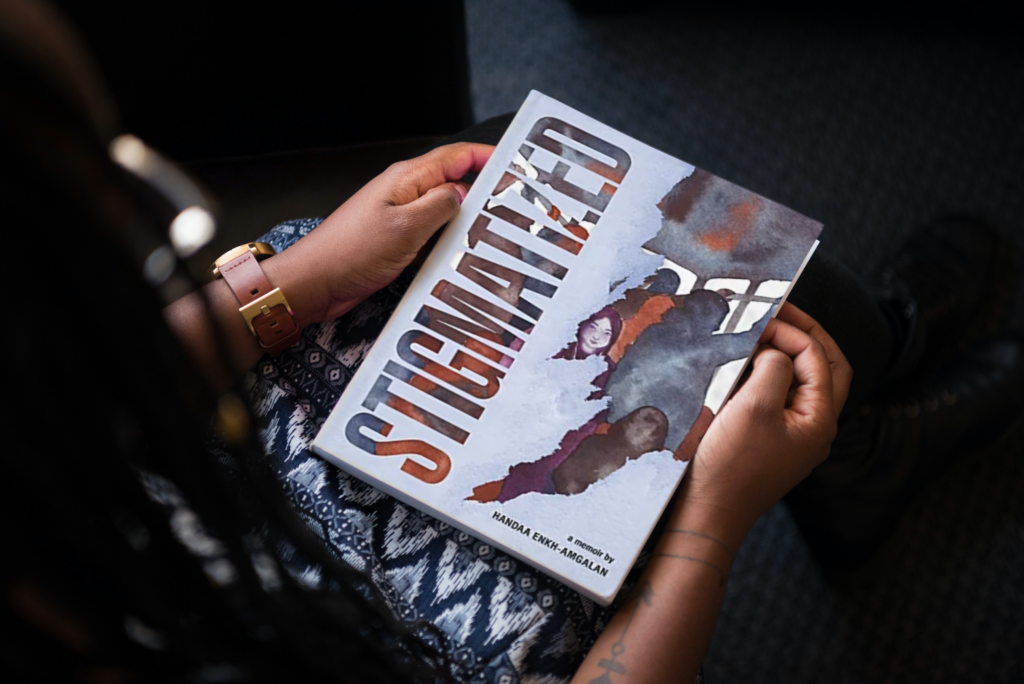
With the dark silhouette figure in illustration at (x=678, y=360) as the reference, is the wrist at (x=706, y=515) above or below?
below

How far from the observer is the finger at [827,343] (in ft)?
1.99

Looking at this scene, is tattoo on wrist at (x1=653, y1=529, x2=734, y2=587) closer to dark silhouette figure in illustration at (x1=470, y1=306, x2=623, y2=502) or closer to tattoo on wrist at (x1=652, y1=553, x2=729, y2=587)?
tattoo on wrist at (x1=652, y1=553, x2=729, y2=587)

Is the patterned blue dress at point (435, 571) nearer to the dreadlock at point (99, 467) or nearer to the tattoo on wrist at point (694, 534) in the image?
the tattoo on wrist at point (694, 534)

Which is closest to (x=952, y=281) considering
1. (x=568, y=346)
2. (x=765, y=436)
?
(x=765, y=436)

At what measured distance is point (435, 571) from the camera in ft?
1.80

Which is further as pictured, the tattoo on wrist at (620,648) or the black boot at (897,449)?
the black boot at (897,449)

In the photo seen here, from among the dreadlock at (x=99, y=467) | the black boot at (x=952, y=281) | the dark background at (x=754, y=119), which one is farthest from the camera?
the black boot at (x=952, y=281)

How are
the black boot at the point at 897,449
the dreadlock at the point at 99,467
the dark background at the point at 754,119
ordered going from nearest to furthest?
the dreadlock at the point at 99,467 → the dark background at the point at 754,119 → the black boot at the point at 897,449

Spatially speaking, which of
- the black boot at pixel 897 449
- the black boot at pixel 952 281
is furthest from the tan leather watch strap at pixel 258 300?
the black boot at pixel 952 281

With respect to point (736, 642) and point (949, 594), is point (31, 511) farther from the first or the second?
point (949, 594)

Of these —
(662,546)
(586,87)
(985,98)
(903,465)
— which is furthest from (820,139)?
(662,546)

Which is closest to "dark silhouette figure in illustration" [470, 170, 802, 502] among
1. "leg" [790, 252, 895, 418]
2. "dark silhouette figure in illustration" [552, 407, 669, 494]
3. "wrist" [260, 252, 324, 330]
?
"dark silhouette figure in illustration" [552, 407, 669, 494]

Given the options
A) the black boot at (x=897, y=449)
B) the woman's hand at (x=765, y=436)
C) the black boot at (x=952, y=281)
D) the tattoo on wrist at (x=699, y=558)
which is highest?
the woman's hand at (x=765, y=436)

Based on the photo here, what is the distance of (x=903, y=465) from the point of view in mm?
956
